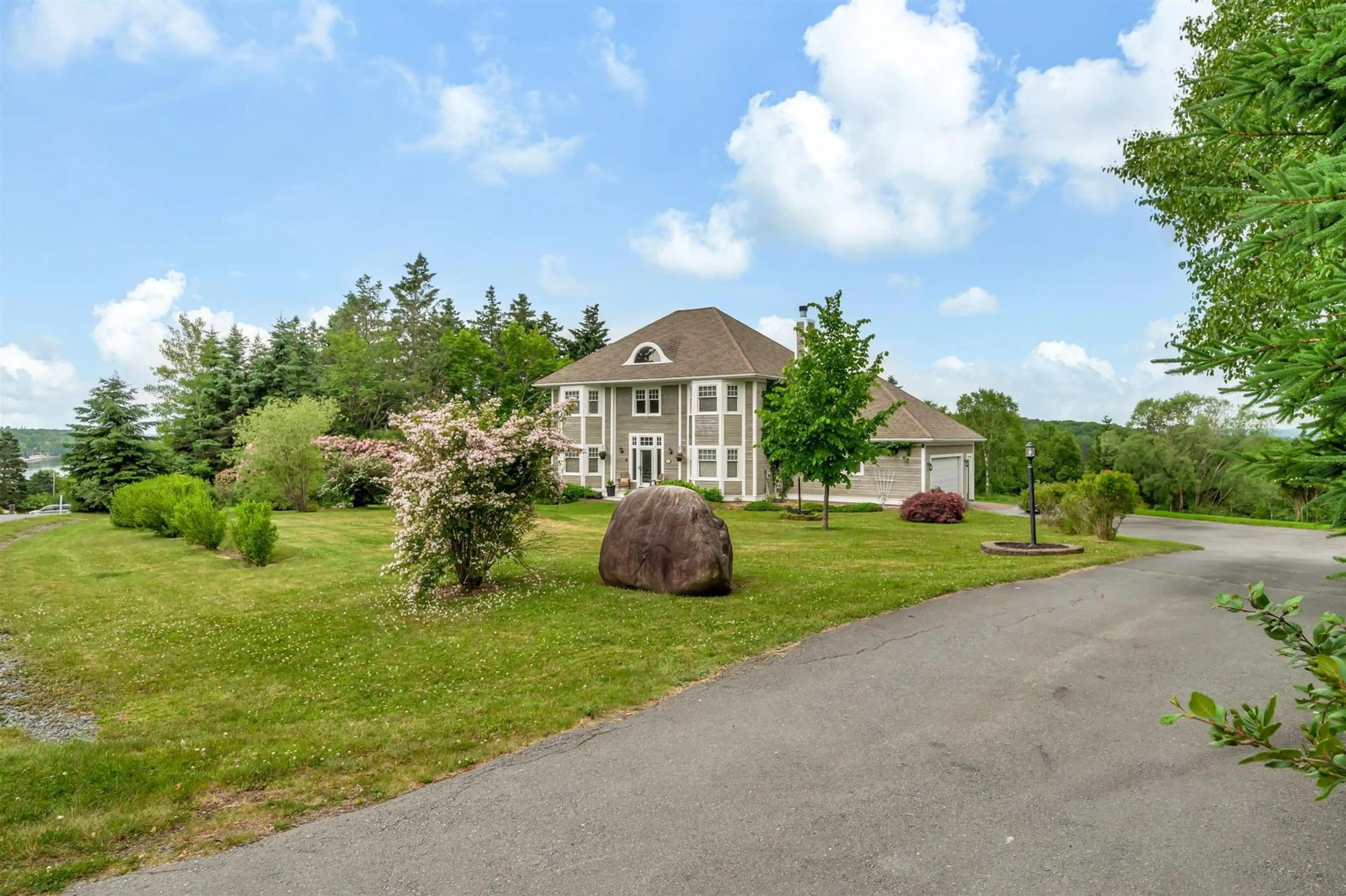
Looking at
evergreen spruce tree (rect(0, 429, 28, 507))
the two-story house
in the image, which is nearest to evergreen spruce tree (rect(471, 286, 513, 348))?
the two-story house

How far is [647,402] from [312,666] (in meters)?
26.3

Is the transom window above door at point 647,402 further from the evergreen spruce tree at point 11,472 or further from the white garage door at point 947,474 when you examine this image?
the evergreen spruce tree at point 11,472

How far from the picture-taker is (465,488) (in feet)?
34.6

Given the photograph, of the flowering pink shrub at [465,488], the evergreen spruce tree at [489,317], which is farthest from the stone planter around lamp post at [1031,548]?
the evergreen spruce tree at [489,317]

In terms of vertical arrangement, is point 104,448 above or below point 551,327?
below

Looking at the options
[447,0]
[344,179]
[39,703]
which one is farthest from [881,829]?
[344,179]

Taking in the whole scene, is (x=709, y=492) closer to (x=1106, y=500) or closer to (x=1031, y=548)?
(x=1106, y=500)

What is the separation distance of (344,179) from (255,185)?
2.18 m

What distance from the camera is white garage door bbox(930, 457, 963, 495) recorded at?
28500 millimetres

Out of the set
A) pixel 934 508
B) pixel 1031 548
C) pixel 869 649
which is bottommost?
pixel 869 649

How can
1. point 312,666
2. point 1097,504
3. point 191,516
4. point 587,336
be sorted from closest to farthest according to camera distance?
point 312,666 < point 191,516 < point 1097,504 < point 587,336

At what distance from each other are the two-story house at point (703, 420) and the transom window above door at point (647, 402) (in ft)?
0.16

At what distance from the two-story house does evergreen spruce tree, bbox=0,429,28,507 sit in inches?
2094

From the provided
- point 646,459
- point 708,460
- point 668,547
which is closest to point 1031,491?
point 668,547
